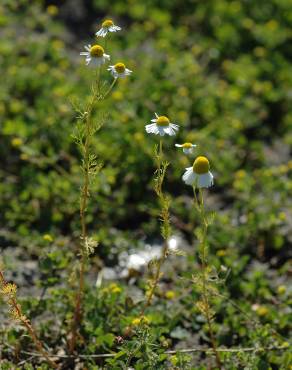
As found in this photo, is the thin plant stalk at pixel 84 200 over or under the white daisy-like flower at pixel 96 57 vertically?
under

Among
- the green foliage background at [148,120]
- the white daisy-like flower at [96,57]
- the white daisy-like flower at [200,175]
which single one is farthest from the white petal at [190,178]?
the green foliage background at [148,120]

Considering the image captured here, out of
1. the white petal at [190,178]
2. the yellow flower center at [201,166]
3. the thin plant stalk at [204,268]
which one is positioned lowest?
the thin plant stalk at [204,268]

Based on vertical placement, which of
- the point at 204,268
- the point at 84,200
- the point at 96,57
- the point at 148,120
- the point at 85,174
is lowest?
the point at 148,120

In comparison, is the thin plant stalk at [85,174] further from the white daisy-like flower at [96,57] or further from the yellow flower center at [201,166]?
the yellow flower center at [201,166]

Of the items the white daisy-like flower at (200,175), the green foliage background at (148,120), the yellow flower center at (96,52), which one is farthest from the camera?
the green foliage background at (148,120)

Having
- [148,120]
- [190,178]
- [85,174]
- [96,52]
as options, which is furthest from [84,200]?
[148,120]

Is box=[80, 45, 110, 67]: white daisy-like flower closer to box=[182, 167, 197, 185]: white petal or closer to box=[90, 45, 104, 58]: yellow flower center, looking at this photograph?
box=[90, 45, 104, 58]: yellow flower center

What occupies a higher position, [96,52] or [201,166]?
[96,52]

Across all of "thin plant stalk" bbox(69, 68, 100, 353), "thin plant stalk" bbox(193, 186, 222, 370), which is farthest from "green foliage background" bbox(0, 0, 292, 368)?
"thin plant stalk" bbox(193, 186, 222, 370)

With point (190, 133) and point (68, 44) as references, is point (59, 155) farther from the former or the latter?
point (68, 44)

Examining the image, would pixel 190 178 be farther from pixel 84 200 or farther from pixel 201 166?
pixel 84 200
